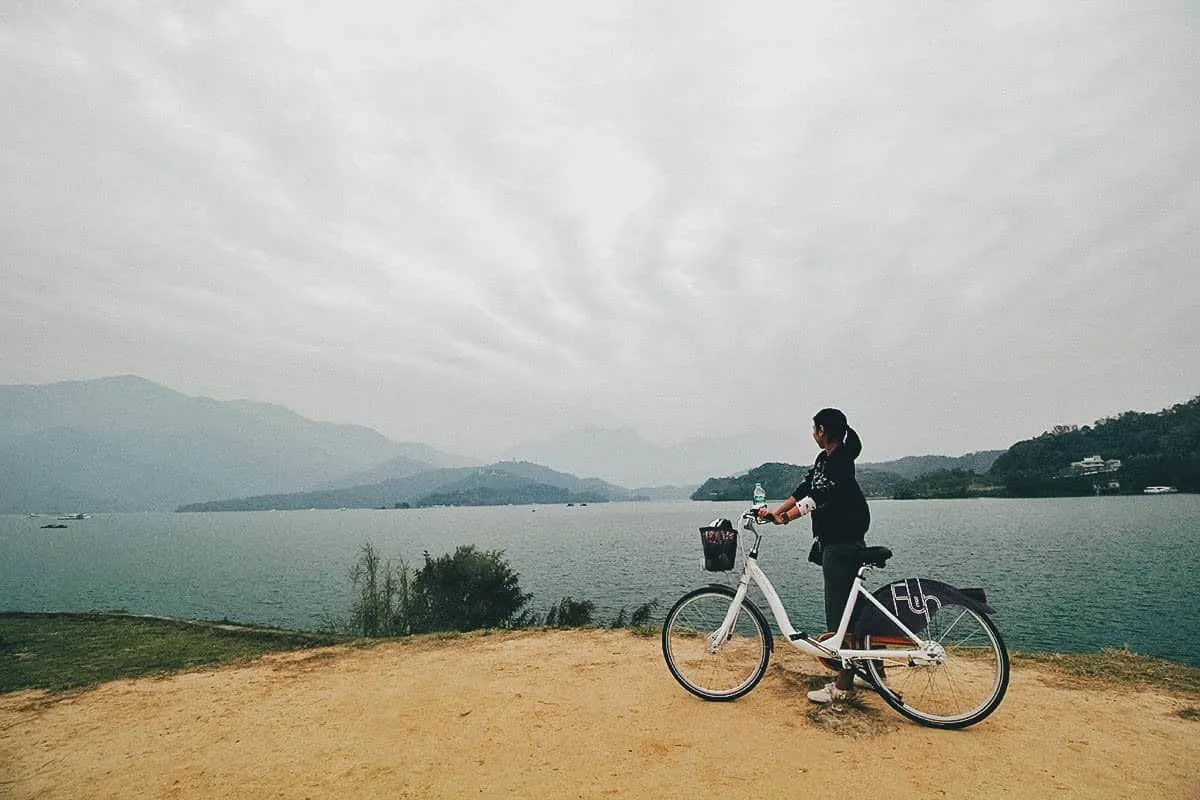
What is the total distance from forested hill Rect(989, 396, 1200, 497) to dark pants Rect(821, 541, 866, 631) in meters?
148

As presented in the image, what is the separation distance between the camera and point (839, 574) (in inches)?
208

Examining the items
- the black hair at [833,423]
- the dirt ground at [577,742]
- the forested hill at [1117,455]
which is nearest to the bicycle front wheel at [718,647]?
the dirt ground at [577,742]

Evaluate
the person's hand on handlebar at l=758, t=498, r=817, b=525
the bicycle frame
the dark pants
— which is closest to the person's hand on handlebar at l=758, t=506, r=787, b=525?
the person's hand on handlebar at l=758, t=498, r=817, b=525

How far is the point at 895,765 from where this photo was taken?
13.4ft

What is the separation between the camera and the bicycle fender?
15.7 feet

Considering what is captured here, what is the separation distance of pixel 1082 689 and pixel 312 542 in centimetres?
10673

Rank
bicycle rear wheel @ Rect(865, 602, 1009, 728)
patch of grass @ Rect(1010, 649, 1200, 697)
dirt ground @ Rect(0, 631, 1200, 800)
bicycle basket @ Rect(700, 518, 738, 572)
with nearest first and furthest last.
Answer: dirt ground @ Rect(0, 631, 1200, 800) → bicycle rear wheel @ Rect(865, 602, 1009, 728) → bicycle basket @ Rect(700, 518, 738, 572) → patch of grass @ Rect(1010, 649, 1200, 697)

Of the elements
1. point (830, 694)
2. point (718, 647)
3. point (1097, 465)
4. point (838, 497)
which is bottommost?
point (830, 694)

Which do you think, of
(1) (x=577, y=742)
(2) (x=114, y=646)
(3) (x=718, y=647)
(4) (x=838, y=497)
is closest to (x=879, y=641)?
(4) (x=838, y=497)

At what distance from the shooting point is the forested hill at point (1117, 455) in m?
112

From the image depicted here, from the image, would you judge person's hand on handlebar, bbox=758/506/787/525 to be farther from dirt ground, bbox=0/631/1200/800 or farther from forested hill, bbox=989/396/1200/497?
forested hill, bbox=989/396/1200/497

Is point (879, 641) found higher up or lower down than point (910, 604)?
lower down

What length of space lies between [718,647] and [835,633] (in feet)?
3.75

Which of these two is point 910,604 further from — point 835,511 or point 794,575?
point 794,575
